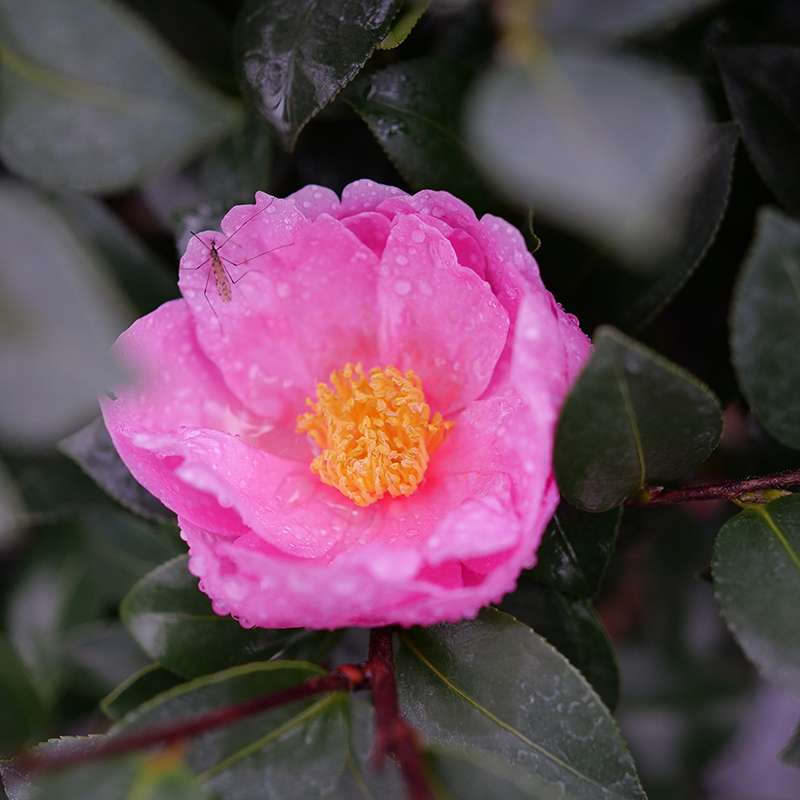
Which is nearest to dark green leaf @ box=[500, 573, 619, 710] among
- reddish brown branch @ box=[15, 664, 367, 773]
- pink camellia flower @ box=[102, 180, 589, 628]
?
pink camellia flower @ box=[102, 180, 589, 628]

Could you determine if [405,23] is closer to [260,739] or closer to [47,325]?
[47,325]

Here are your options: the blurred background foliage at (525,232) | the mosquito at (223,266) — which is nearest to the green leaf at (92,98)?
the blurred background foliage at (525,232)

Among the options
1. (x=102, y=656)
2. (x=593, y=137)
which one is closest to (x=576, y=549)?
(x=593, y=137)

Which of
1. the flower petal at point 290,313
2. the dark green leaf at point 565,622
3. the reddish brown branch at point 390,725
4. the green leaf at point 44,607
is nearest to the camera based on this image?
the reddish brown branch at point 390,725

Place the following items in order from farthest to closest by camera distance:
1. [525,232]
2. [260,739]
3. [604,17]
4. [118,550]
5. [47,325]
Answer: [118,550]
[525,232]
[260,739]
[604,17]
[47,325]

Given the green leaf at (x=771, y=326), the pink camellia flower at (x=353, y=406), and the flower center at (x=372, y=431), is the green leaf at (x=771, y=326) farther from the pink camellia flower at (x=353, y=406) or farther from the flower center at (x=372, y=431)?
the flower center at (x=372, y=431)

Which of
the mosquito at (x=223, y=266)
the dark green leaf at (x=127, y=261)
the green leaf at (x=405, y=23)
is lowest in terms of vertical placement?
the dark green leaf at (x=127, y=261)

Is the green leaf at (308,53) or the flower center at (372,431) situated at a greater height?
the green leaf at (308,53)
